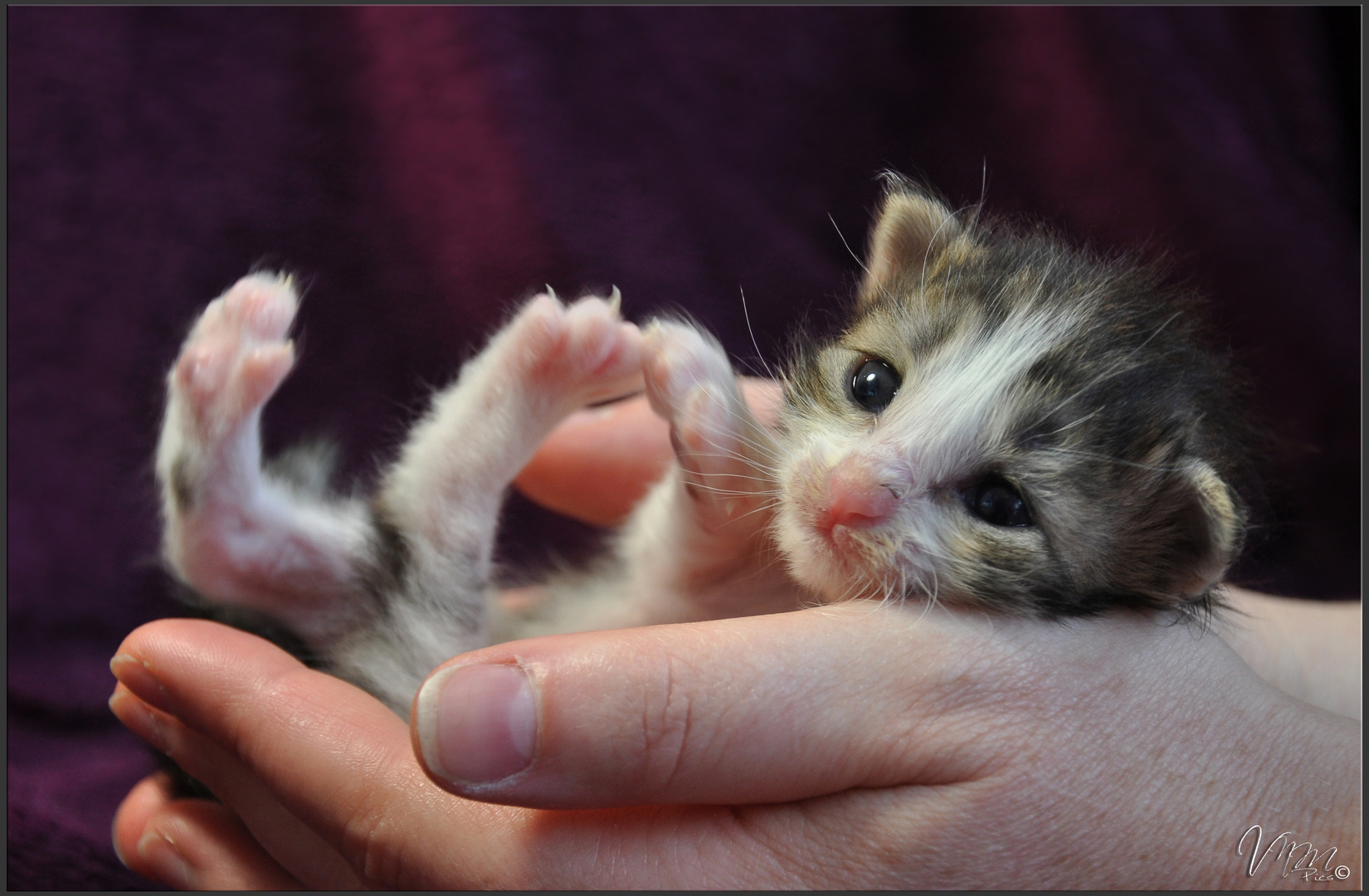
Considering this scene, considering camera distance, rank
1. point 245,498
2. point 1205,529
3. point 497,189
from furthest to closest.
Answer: point 497,189 < point 245,498 < point 1205,529

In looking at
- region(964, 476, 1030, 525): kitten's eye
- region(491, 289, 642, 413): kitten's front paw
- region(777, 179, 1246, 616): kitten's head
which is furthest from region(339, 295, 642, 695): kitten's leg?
region(964, 476, 1030, 525): kitten's eye

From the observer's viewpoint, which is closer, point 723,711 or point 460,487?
point 723,711

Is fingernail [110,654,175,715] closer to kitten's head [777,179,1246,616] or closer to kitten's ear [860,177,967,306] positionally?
kitten's head [777,179,1246,616]

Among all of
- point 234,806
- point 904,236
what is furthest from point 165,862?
point 904,236

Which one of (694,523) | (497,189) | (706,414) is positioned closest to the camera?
(706,414)

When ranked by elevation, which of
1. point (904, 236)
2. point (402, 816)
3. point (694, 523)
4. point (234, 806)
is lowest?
point (234, 806)

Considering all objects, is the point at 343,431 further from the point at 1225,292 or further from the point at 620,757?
the point at 1225,292

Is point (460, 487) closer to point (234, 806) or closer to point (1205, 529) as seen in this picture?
point (234, 806)

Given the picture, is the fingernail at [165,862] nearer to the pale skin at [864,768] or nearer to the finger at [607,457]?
the pale skin at [864,768]

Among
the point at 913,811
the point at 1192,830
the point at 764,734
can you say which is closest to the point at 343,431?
the point at 764,734
